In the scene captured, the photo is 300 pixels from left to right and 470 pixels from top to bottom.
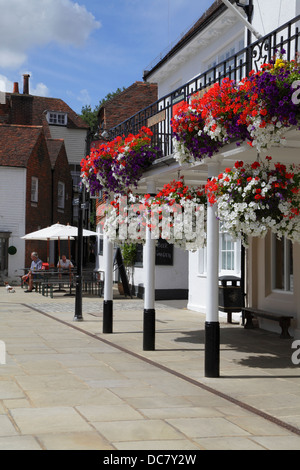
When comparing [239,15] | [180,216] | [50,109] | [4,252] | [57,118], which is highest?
[50,109]

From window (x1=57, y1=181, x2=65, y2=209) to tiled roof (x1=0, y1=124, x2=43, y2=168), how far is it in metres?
4.60

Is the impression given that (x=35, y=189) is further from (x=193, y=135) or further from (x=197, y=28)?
(x=193, y=135)

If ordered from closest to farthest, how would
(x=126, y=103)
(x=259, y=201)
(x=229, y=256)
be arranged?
(x=259, y=201), (x=229, y=256), (x=126, y=103)

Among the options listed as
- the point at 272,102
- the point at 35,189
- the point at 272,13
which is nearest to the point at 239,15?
the point at 272,13

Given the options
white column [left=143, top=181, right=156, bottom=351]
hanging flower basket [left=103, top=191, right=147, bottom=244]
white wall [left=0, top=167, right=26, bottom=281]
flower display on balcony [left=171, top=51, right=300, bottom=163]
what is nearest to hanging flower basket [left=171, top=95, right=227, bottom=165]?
flower display on balcony [left=171, top=51, right=300, bottom=163]

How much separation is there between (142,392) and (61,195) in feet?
106

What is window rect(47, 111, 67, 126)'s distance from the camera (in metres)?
45.8

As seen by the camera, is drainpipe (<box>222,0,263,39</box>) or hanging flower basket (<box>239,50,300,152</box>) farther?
drainpipe (<box>222,0,263,39</box>)

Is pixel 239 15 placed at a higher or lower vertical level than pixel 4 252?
higher

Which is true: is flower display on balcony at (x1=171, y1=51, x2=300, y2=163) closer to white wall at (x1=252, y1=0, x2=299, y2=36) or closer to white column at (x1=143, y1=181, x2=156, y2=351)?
white column at (x1=143, y1=181, x2=156, y2=351)

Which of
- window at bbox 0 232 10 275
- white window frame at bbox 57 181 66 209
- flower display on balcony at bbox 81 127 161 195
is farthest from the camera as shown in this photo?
white window frame at bbox 57 181 66 209

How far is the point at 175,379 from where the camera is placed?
26.0 ft

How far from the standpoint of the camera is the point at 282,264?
12.8 m
